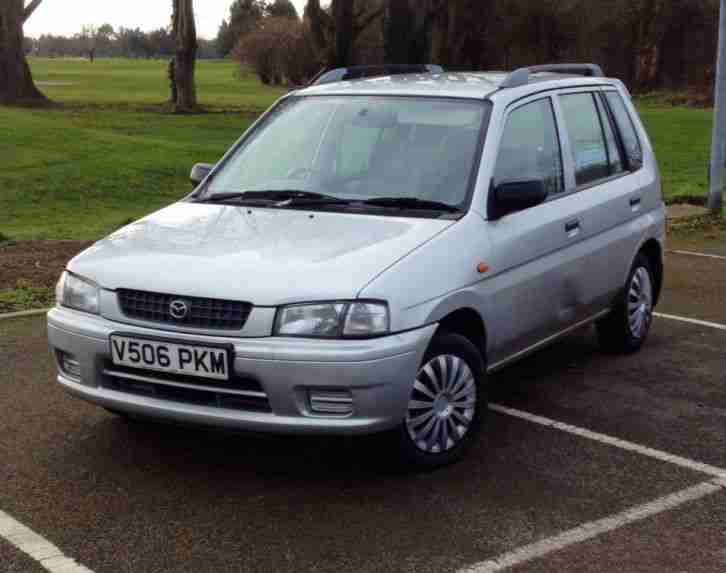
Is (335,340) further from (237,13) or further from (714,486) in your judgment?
(237,13)

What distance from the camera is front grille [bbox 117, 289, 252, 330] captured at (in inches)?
192

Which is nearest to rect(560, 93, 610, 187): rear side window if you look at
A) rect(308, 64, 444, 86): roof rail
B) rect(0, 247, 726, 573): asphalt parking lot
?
rect(308, 64, 444, 86): roof rail

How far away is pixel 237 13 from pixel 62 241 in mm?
86765

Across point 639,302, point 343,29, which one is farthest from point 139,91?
point 639,302

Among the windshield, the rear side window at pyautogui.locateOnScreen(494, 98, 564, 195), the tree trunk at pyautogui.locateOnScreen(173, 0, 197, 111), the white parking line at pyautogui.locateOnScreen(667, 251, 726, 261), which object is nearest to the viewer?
the windshield

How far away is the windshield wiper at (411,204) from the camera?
5691 millimetres

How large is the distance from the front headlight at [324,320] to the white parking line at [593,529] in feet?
3.52

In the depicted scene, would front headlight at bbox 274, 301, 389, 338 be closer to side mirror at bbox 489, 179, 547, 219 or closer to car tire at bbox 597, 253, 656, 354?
side mirror at bbox 489, 179, 547, 219

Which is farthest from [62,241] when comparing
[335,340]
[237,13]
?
[237,13]

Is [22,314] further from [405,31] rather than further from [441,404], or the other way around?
[405,31]

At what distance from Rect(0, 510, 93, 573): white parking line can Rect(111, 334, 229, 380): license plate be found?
2.68ft

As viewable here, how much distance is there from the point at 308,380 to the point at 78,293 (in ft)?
4.12

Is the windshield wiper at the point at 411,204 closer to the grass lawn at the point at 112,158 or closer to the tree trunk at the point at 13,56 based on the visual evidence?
the grass lawn at the point at 112,158

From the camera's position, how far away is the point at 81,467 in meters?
5.38
